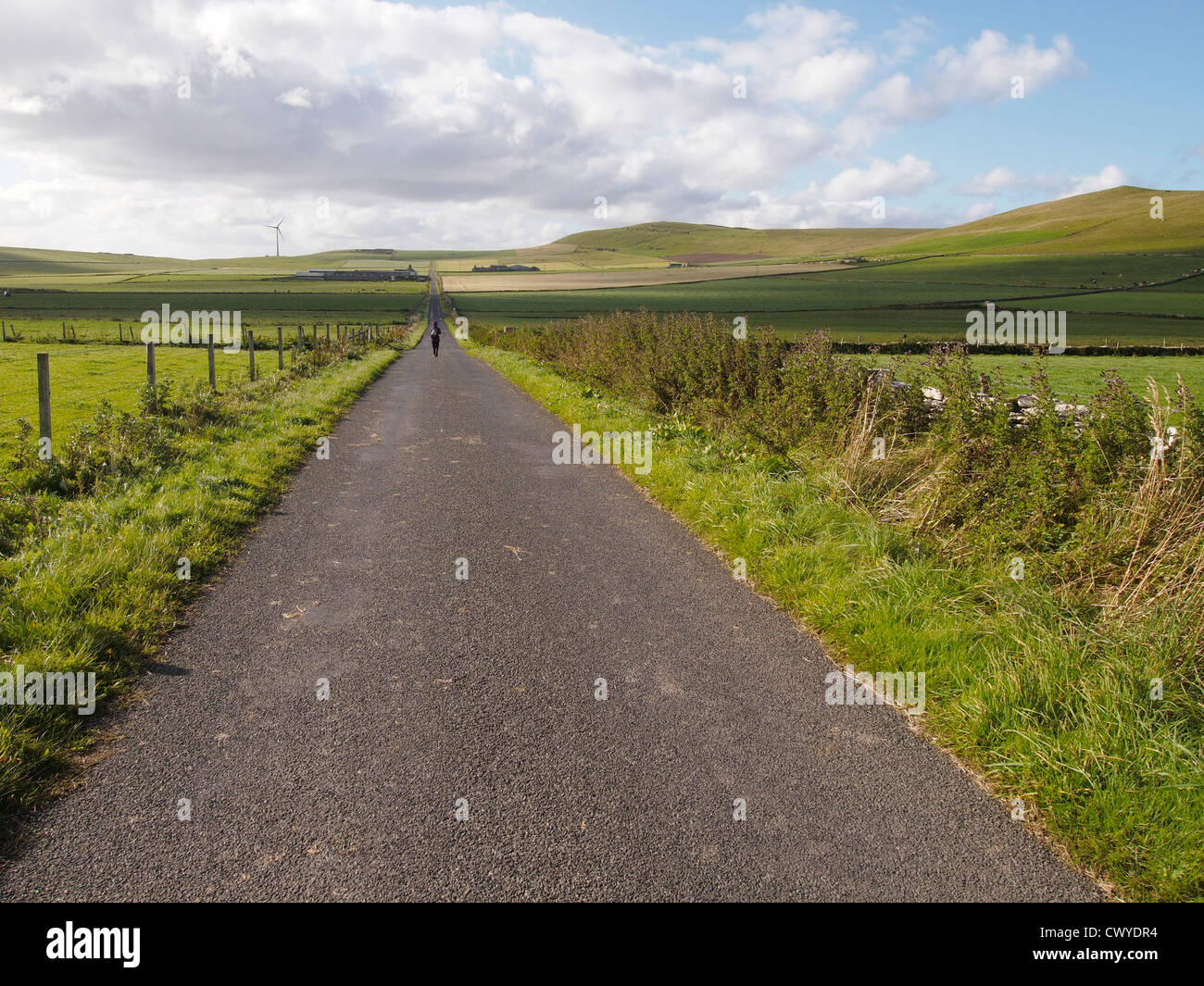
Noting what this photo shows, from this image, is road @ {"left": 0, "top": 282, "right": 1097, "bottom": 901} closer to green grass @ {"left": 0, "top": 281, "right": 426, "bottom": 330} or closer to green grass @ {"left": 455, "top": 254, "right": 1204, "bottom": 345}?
green grass @ {"left": 455, "top": 254, "right": 1204, "bottom": 345}

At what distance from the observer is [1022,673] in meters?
4.43

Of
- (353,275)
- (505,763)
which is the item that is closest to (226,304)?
(353,275)

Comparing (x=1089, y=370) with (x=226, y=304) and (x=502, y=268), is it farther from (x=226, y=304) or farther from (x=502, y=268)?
(x=502, y=268)

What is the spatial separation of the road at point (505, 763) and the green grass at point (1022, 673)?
9.8 inches

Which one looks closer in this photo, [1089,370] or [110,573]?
[110,573]

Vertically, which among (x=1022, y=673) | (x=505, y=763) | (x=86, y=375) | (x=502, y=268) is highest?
(x=502, y=268)

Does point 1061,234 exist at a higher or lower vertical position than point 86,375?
higher

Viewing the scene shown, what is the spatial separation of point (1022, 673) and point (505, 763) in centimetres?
296

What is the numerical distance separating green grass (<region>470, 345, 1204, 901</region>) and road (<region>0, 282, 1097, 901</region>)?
0.25 meters

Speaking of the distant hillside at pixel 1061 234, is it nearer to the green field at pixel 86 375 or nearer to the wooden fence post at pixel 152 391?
the green field at pixel 86 375

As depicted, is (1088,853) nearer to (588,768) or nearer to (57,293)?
(588,768)

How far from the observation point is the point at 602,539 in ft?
26.2

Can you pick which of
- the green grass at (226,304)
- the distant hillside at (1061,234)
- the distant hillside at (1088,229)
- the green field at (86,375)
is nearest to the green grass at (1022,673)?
the green field at (86,375)

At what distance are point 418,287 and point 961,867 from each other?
155 metres
